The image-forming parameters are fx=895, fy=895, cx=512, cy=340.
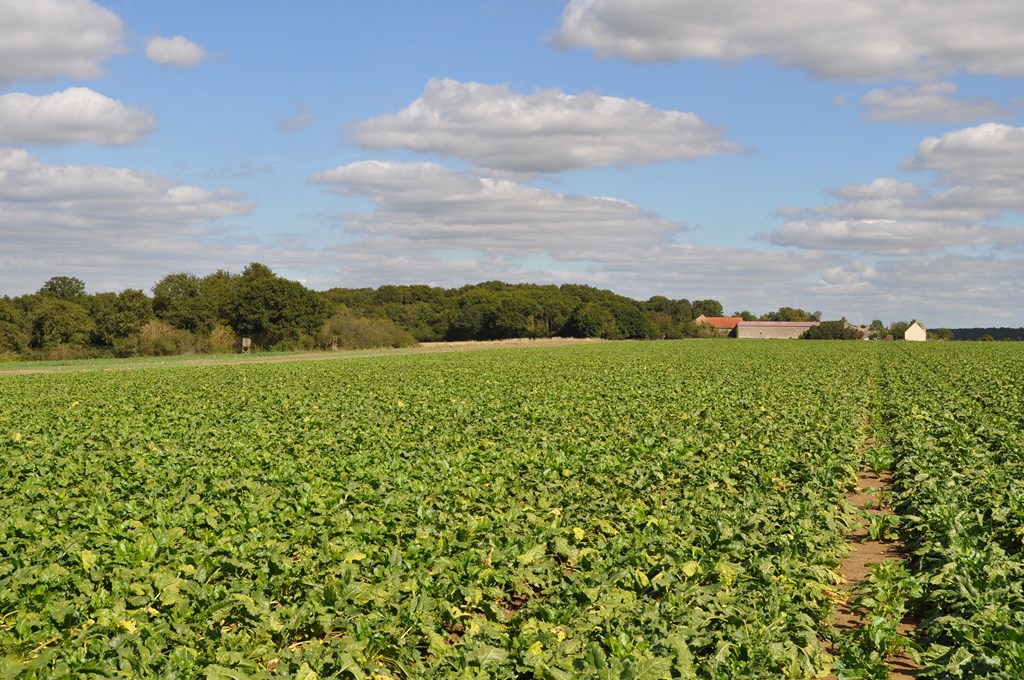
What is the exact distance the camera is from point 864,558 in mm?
10984

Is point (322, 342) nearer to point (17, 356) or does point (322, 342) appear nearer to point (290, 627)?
point (17, 356)

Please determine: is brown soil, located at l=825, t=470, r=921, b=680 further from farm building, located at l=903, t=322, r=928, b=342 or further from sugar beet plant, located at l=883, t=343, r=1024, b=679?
farm building, located at l=903, t=322, r=928, b=342

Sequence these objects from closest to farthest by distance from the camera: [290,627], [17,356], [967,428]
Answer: [290,627], [967,428], [17,356]

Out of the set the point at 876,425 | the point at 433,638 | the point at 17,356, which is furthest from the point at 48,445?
the point at 17,356

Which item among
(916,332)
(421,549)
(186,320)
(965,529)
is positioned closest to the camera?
(421,549)

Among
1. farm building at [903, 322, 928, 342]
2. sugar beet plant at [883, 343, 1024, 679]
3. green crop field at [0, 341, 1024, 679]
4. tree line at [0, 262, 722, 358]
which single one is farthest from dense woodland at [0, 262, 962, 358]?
farm building at [903, 322, 928, 342]

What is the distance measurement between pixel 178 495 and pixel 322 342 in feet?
267

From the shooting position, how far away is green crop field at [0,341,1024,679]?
711 centimetres

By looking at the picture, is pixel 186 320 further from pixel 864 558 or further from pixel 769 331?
pixel 769 331

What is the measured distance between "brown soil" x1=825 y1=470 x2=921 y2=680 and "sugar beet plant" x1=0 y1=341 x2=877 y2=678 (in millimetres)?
281

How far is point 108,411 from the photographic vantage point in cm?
2506

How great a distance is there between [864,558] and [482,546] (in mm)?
4829

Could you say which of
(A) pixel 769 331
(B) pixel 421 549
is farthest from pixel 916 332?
(B) pixel 421 549

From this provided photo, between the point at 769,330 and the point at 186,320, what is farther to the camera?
the point at 769,330
